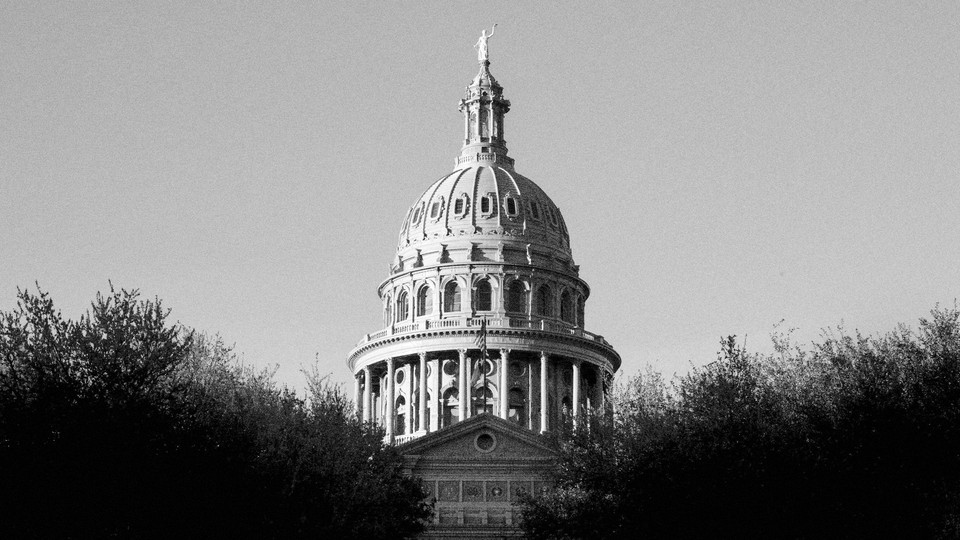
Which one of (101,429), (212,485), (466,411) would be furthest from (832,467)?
(466,411)

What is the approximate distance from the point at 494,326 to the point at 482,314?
2835 millimetres

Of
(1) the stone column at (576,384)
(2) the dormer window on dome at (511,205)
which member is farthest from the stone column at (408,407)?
(2) the dormer window on dome at (511,205)

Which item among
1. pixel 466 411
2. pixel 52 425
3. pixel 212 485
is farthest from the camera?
pixel 466 411

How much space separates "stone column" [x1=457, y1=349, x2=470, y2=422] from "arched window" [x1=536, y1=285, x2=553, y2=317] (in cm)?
908

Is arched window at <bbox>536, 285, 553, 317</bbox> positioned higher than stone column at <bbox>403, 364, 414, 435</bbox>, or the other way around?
arched window at <bbox>536, 285, 553, 317</bbox>

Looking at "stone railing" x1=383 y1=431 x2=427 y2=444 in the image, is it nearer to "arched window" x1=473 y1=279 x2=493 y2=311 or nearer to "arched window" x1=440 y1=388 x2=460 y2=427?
"arched window" x1=440 y1=388 x2=460 y2=427

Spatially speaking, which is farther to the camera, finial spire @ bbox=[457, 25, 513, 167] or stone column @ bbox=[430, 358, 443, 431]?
finial spire @ bbox=[457, 25, 513, 167]

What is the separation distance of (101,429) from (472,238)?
91937mm

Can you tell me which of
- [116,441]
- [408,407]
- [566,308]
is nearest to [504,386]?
[408,407]

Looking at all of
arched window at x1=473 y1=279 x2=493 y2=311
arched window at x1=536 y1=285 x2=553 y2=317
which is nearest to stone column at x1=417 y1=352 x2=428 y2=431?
arched window at x1=473 y1=279 x2=493 y2=311

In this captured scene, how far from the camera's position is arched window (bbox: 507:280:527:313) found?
140500 millimetres

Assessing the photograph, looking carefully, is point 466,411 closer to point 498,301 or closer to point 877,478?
point 498,301

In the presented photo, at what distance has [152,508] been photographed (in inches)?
2064

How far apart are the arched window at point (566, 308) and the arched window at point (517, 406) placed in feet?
29.2
